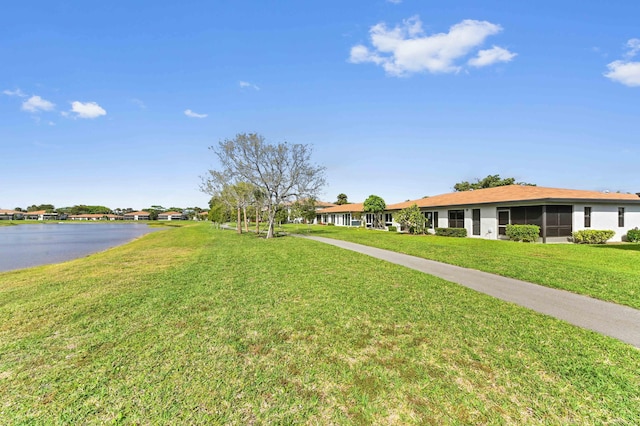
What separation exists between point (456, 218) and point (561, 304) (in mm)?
18343

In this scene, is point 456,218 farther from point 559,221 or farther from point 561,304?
point 561,304

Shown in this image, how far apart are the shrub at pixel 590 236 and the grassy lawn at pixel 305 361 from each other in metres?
15.6

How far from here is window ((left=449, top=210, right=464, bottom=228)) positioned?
2234cm

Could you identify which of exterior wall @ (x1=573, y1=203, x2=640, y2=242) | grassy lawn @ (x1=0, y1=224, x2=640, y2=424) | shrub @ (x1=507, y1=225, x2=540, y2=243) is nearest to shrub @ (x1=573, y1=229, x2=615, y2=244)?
exterior wall @ (x1=573, y1=203, x2=640, y2=242)

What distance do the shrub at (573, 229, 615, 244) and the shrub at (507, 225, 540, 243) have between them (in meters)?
2.19

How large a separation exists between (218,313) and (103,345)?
1.64 meters

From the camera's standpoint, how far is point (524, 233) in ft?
56.3

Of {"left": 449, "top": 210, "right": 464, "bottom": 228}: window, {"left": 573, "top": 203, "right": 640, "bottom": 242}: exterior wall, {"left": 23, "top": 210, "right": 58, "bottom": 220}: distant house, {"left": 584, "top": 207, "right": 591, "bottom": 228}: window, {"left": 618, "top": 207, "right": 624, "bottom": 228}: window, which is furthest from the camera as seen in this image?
{"left": 23, "top": 210, "right": 58, "bottom": 220}: distant house

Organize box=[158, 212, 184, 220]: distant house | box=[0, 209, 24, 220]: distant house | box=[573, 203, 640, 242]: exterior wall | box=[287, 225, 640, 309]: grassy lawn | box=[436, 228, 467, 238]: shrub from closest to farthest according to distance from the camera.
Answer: box=[287, 225, 640, 309]: grassy lawn
box=[573, 203, 640, 242]: exterior wall
box=[436, 228, 467, 238]: shrub
box=[0, 209, 24, 220]: distant house
box=[158, 212, 184, 220]: distant house

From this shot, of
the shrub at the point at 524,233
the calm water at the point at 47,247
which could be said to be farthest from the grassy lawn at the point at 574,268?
the calm water at the point at 47,247

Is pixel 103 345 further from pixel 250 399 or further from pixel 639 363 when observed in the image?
pixel 639 363

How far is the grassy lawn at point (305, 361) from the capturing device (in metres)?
2.58

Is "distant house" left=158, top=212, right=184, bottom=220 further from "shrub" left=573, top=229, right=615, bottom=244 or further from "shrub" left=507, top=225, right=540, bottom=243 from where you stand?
"shrub" left=573, top=229, right=615, bottom=244

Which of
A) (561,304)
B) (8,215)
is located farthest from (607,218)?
(8,215)
